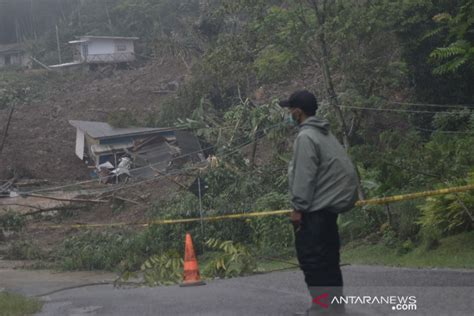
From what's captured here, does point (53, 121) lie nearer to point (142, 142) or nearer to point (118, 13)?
point (142, 142)

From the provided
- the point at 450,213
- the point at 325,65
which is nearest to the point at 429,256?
the point at 450,213

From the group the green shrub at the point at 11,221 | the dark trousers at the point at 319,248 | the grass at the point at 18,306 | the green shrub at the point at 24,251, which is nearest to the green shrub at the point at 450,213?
the dark trousers at the point at 319,248

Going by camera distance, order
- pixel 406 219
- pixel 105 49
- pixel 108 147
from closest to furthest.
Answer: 1. pixel 406 219
2. pixel 108 147
3. pixel 105 49

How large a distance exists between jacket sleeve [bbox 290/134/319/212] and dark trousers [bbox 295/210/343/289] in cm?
15

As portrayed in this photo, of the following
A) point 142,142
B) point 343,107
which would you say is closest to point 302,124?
point 343,107

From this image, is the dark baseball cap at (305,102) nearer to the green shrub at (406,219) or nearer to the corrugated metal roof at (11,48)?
the green shrub at (406,219)

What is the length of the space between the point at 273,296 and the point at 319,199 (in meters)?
2.56

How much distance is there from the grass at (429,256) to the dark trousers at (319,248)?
137 inches

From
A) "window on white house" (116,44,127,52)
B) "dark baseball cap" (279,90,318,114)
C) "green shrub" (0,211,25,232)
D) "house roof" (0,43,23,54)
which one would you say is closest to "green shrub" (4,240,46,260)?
"green shrub" (0,211,25,232)

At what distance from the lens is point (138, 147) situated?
31125 mm

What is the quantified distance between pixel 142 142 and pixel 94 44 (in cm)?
2805

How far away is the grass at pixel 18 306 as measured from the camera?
8.67 m

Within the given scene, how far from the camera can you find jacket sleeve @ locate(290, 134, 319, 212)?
589cm

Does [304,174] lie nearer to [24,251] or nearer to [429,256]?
[429,256]
